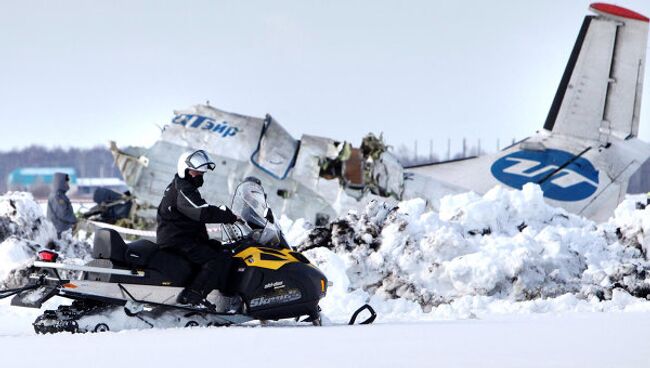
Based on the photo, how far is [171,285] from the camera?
9.27m

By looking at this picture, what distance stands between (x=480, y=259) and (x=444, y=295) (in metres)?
0.70

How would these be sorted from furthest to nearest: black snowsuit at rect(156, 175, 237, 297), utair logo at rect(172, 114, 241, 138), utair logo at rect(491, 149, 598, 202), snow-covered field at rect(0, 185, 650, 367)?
utair logo at rect(491, 149, 598, 202) → utair logo at rect(172, 114, 241, 138) → black snowsuit at rect(156, 175, 237, 297) → snow-covered field at rect(0, 185, 650, 367)

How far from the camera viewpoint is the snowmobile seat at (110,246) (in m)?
9.04

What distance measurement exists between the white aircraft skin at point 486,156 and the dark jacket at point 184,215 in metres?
10.7

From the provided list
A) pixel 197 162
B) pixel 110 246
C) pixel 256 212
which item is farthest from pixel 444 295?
pixel 110 246

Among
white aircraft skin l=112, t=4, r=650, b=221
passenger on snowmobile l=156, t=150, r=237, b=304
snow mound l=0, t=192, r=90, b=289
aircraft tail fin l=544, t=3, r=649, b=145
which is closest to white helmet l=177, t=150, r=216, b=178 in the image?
passenger on snowmobile l=156, t=150, r=237, b=304

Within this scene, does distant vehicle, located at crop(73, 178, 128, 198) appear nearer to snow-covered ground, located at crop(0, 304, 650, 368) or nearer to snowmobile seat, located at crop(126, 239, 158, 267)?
snowmobile seat, located at crop(126, 239, 158, 267)

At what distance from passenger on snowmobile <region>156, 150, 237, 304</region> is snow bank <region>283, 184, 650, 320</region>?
2.75 m

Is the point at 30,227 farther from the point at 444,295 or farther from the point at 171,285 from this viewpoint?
the point at 171,285

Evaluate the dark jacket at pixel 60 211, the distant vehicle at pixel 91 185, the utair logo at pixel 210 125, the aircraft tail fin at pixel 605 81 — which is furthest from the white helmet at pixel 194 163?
the distant vehicle at pixel 91 185

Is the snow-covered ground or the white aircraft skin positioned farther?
the white aircraft skin

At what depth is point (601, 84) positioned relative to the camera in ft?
70.7

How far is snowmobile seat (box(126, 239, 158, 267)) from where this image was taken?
918cm

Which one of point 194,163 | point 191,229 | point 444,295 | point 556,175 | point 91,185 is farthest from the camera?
point 91,185
